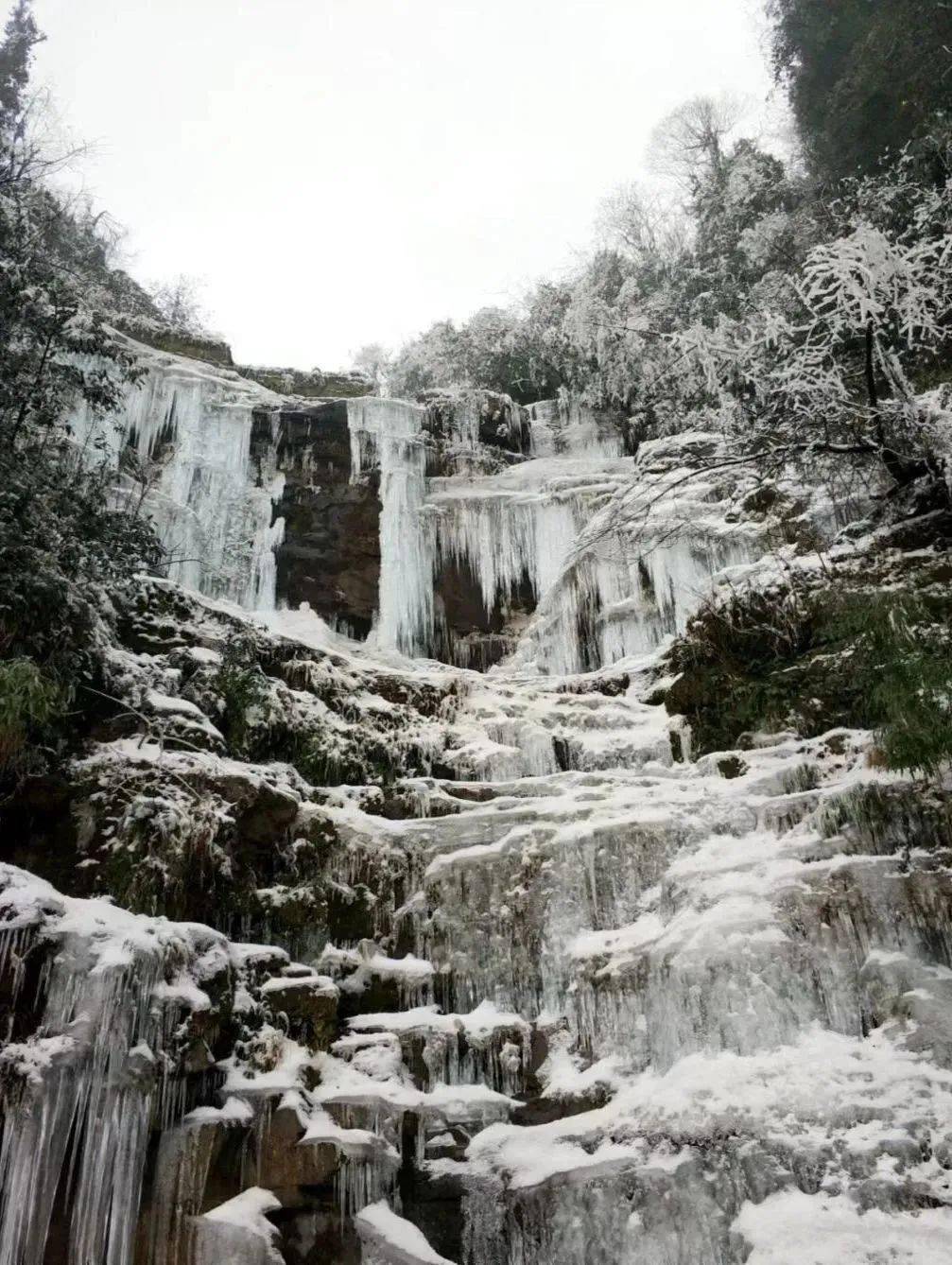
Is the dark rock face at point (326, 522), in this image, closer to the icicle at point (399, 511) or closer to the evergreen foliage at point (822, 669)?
the icicle at point (399, 511)

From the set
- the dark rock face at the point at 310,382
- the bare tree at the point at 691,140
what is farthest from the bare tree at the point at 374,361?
the bare tree at the point at 691,140

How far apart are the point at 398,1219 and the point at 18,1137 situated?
201 cm

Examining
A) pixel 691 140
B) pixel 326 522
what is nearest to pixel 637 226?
pixel 691 140

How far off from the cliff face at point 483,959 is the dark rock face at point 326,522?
4.51m

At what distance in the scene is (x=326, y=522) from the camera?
579 inches

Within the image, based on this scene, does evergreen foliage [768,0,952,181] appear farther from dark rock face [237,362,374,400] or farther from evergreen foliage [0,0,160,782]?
evergreen foliage [0,0,160,782]

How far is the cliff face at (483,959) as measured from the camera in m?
4.51

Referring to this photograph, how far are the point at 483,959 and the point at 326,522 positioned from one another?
9.62 metres

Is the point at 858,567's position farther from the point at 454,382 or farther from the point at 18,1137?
the point at 454,382

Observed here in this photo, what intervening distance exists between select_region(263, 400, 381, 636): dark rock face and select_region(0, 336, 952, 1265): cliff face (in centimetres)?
451

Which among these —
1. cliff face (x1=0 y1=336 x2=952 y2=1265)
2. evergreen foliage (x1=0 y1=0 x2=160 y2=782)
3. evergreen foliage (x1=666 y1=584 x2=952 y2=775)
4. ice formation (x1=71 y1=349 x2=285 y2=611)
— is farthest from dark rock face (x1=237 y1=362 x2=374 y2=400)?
evergreen foliage (x1=666 y1=584 x2=952 y2=775)

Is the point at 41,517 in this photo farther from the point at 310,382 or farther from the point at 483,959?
the point at 310,382

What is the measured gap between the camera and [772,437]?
22.9ft

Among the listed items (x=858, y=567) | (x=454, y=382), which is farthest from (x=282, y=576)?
(x=858, y=567)
